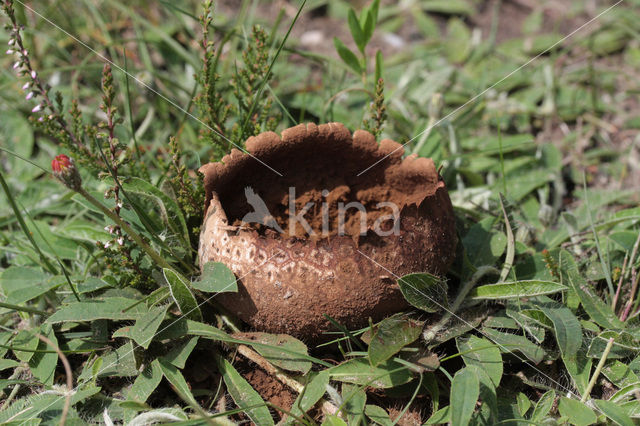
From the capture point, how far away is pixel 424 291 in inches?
74.9

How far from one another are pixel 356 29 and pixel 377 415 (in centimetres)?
169

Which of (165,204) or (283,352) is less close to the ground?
(165,204)

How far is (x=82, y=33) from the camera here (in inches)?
146

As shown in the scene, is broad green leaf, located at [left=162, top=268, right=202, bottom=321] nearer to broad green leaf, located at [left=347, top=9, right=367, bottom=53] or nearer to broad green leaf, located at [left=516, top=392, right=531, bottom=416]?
broad green leaf, located at [left=516, top=392, right=531, bottom=416]

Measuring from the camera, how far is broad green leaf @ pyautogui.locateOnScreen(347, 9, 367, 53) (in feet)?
8.66

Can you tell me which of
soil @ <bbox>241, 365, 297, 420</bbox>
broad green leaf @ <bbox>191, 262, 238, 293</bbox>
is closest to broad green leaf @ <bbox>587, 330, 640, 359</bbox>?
soil @ <bbox>241, 365, 297, 420</bbox>

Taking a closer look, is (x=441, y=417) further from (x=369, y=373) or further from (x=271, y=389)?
(x=271, y=389)

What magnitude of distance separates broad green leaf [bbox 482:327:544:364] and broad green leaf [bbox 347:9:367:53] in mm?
1372

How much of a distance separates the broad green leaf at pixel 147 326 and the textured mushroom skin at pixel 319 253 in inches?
7.9

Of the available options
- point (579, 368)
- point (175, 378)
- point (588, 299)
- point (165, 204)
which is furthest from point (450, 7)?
point (175, 378)

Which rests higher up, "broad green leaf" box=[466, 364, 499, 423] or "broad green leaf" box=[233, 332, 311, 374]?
"broad green leaf" box=[233, 332, 311, 374]

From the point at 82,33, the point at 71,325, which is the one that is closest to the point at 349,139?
the point at 71,325

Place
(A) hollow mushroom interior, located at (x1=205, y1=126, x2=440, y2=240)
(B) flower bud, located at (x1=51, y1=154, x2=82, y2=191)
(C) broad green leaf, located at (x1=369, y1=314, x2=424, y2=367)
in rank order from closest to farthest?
(B) flower bud, located at (x1=51, y1=154, x2=82, y2=191) → (C) broad green leaf, located at (x1=369, y1=314, x2=424, y2=367) → (A) hollow mushroom interior, located at (x1=205, y1=126, x2=440, y2=240)

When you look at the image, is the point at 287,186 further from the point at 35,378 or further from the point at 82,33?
the point at 82,33
